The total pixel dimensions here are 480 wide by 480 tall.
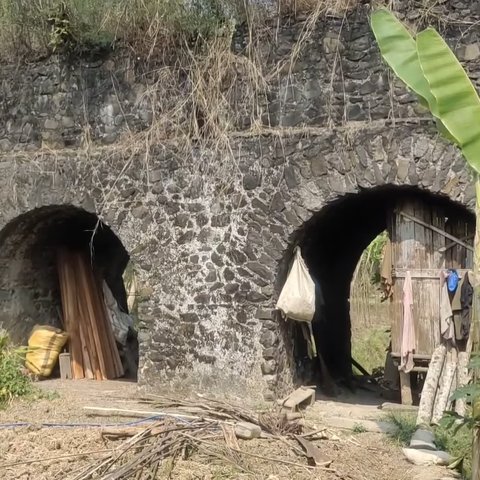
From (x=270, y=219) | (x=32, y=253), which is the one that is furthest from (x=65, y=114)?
(x=270, y=219)

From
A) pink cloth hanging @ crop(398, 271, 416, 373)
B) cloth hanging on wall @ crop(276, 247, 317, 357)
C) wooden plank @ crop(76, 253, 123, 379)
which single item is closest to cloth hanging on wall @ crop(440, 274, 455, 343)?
pink cloth hanging @ crop(398, 271, 416, 373)

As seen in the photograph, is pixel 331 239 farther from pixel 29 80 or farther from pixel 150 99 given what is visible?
pixel 29 80

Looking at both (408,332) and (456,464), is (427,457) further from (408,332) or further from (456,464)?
(408,332)

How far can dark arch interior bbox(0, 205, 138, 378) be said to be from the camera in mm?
9320

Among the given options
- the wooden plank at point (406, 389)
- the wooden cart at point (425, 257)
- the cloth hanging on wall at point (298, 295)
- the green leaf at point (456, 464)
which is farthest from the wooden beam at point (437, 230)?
the green leaf at point (456, 464)

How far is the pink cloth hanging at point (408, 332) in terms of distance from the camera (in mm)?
7582

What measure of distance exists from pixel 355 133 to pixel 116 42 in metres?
2.85

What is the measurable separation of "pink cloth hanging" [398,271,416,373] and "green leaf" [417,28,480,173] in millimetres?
3069

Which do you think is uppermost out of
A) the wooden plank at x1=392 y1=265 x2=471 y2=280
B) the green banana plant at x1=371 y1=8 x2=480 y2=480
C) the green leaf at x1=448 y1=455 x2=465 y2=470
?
the green banana plant at x1=371 y1=8 x2=480 y2=480

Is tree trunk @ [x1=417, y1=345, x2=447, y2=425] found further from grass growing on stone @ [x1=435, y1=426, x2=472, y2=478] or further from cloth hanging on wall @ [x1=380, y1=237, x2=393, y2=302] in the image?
cloth hanging on wall @ [x1=380, y1=237, x2=393, y2=302]

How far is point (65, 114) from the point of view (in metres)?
8.91

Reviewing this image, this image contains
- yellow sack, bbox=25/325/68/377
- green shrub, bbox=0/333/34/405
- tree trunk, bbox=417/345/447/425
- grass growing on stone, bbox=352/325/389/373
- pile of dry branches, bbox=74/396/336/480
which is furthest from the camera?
grass growing on stone, bbox=352/325/389/373

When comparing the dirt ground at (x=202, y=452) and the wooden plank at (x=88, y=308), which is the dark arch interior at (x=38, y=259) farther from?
the dirt ground at (x=202, y=452)

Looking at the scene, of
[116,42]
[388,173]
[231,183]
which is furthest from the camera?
[116,42]
